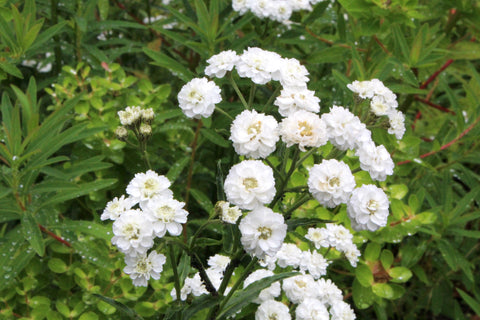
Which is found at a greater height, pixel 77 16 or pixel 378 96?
pixel 378 96

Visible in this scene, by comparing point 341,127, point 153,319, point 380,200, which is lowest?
point 153,319

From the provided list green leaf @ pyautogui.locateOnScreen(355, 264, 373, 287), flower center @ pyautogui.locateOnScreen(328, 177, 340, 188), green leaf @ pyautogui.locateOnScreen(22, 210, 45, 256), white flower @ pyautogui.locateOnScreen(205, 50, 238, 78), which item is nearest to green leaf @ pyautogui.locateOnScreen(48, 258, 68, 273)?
green leaf @ pyautogui.locateOnScreen(22, 210, 45, 256)

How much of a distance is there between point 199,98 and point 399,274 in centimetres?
106

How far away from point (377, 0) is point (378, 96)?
0.72 metres

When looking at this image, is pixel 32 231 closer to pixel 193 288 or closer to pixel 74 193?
pixel 74 193

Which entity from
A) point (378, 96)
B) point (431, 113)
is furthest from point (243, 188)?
point (431, 113)

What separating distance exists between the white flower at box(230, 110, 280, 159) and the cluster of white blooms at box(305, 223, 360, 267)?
571 millimetres

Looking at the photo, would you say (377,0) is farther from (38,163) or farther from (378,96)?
(38,163)

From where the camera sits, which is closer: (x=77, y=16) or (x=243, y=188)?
(x=243, y=188)

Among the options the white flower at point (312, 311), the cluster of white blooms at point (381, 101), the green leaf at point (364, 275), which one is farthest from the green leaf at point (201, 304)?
the green leaf at point (364, 275)

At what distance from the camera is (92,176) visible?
2.36m

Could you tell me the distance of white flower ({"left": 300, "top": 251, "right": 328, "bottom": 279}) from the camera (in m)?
1.63

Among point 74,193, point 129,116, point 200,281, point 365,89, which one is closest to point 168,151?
point 74,193

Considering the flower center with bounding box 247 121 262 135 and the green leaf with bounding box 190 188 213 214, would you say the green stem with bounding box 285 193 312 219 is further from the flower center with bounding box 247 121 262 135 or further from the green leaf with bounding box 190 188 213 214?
the green leaf with bounding box 190 188 213 214
